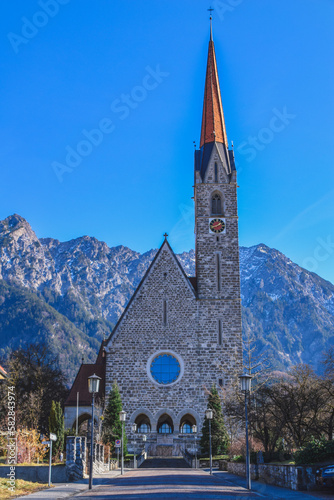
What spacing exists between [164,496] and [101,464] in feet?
51.4

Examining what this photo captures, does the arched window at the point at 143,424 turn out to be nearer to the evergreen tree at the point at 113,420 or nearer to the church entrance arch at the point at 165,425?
the church entrance arch at the point at 165,425

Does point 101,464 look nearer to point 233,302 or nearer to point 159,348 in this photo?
point 159,348

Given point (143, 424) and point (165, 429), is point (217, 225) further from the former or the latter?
point (165, 429)

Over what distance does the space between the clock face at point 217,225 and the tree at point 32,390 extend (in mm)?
19399

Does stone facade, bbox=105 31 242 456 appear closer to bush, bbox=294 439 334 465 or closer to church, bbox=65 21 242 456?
church, bbox=65 21 242 456

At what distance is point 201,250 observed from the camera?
147ft

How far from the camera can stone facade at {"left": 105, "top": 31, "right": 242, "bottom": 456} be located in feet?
136

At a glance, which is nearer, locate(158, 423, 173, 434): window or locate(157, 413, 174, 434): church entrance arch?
locate(157, 413, 174, 434): church entrance arch

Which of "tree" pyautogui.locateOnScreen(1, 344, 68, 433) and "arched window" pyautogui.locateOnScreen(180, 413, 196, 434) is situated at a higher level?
"tree" pyautogui.locateOnScreen(1, 344, 68, 433)

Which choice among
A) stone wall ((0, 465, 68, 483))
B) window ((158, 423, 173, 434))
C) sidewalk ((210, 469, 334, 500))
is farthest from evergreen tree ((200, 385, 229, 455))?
sidewalk ((210, 469, 334, 500))

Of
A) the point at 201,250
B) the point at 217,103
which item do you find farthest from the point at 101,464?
the point at 217,103

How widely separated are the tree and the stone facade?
768cm

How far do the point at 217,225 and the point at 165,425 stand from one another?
16.7 meters

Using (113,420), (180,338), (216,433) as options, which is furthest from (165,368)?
(216,433)
